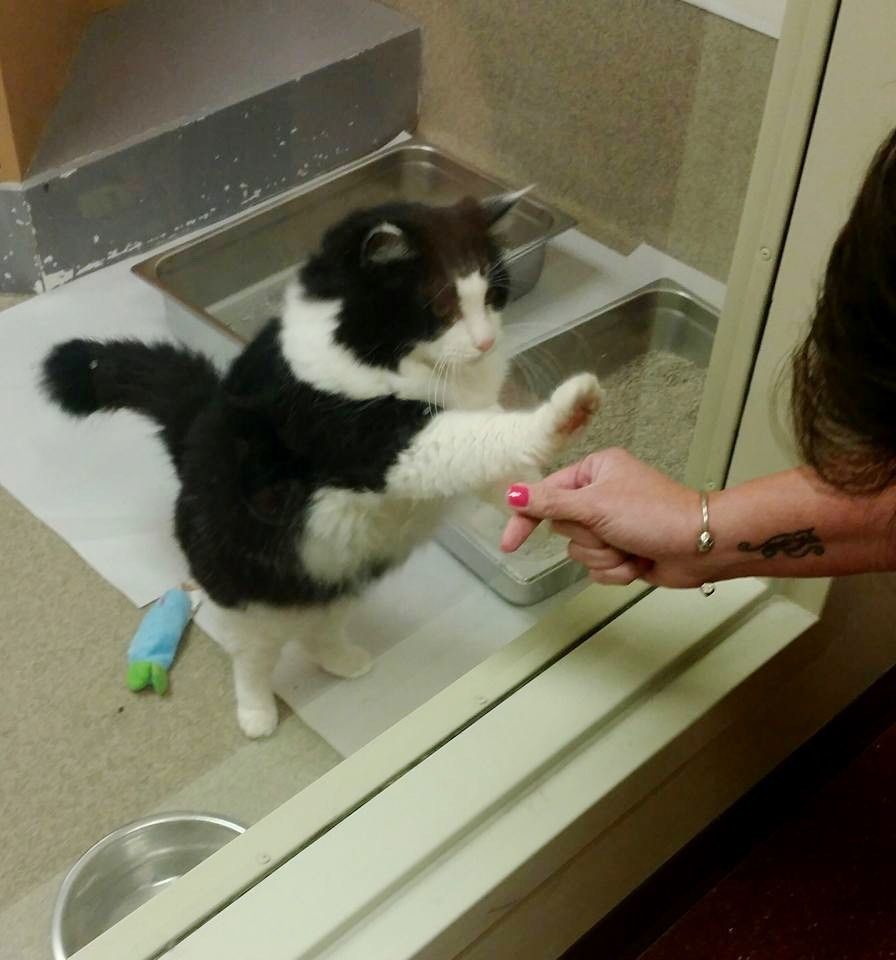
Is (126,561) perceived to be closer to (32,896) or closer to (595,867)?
(32,896)

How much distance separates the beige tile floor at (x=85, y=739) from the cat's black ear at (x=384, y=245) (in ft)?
1.26

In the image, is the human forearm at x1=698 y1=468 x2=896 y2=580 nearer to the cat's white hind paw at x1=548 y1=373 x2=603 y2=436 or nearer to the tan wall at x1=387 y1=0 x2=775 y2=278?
the cat's white hind paw at x1=548 y1=373 x2=603 y2=436

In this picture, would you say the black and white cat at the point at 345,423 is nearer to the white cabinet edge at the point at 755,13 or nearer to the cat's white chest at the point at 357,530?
the cat's white chest at the point at 357,530

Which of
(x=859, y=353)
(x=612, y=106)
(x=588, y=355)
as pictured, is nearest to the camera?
(x=859, y=353)

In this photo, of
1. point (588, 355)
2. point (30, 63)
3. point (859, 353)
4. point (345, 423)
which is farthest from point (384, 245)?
point (30, 63)

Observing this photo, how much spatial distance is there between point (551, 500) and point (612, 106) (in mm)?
582

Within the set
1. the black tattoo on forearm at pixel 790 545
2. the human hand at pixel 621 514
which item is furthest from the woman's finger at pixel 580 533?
the black tattoo on forearm at pixel 790 545

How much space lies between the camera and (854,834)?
3.89 ft

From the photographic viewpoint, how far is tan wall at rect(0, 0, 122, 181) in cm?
139

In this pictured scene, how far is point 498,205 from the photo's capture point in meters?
0.94

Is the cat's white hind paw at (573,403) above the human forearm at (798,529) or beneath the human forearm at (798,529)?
above

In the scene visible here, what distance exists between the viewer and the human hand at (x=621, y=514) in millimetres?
795

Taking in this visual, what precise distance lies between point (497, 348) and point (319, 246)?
17 centimetres

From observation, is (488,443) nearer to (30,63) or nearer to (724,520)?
(724,520)
